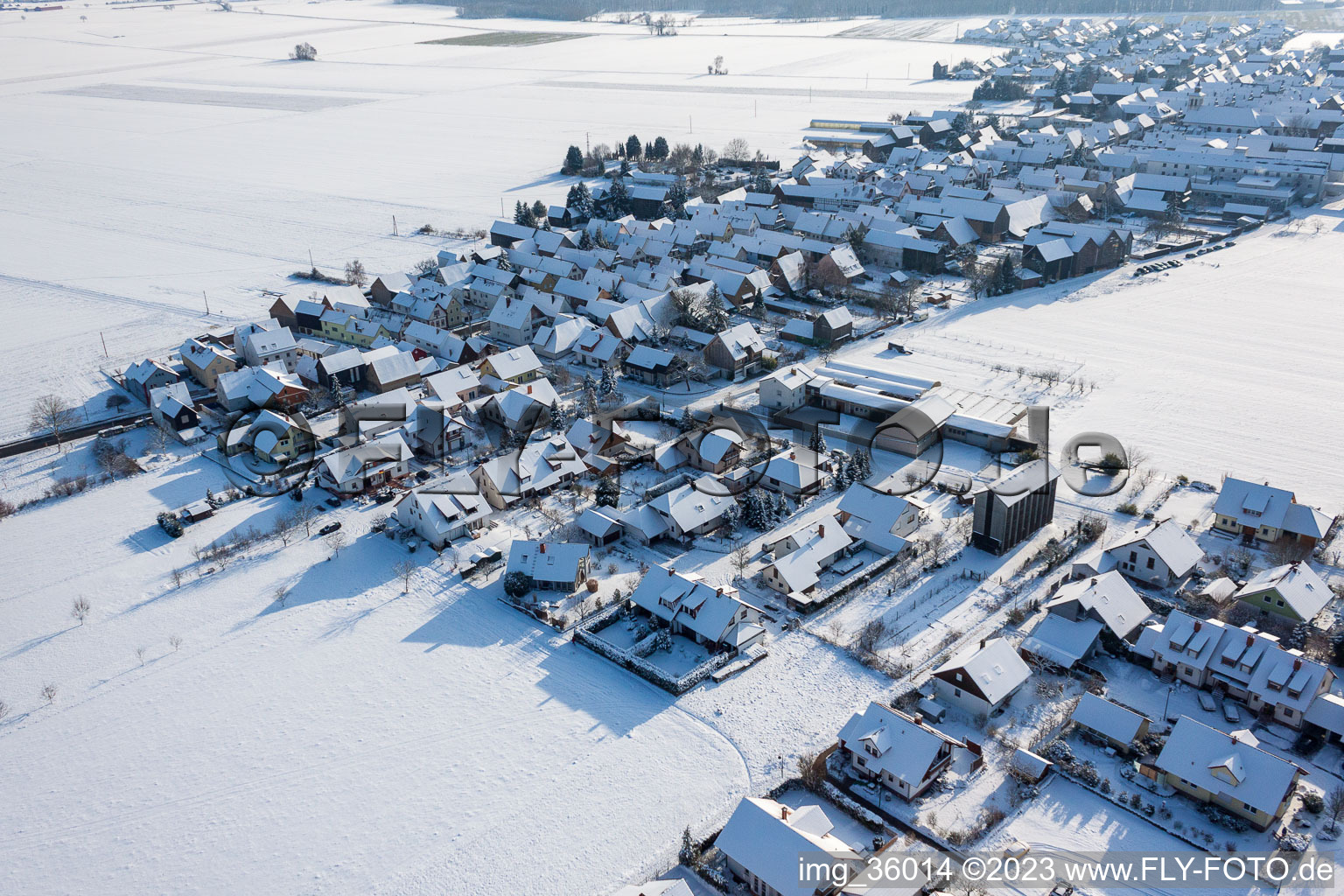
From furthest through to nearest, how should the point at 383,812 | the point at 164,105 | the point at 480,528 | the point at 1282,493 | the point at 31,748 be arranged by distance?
1. the point at 164,105
2. the point at 480,528
3. the point at 1282,493
4. the point at 31,748
5. the point at 383,812

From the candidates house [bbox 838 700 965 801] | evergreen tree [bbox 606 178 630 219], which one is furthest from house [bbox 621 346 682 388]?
evergreen tree [bbox 606 178 630 219]

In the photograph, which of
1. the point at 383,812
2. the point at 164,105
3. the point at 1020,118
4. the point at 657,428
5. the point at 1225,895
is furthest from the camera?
the point at 164,105

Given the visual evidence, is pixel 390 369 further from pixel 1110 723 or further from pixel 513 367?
pixel 1110 723

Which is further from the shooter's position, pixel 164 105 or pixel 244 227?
pixel 164 105

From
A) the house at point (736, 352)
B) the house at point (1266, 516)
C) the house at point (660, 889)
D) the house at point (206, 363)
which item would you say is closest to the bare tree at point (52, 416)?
the house at point (206, 363)

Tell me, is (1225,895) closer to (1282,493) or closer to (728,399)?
(1282,493)

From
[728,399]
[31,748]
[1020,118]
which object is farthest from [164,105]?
[31,748]

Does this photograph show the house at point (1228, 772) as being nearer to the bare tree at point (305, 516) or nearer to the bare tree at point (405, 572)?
the bare tree at point (405, 572)

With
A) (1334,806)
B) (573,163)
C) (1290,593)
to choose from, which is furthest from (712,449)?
(573,163)
